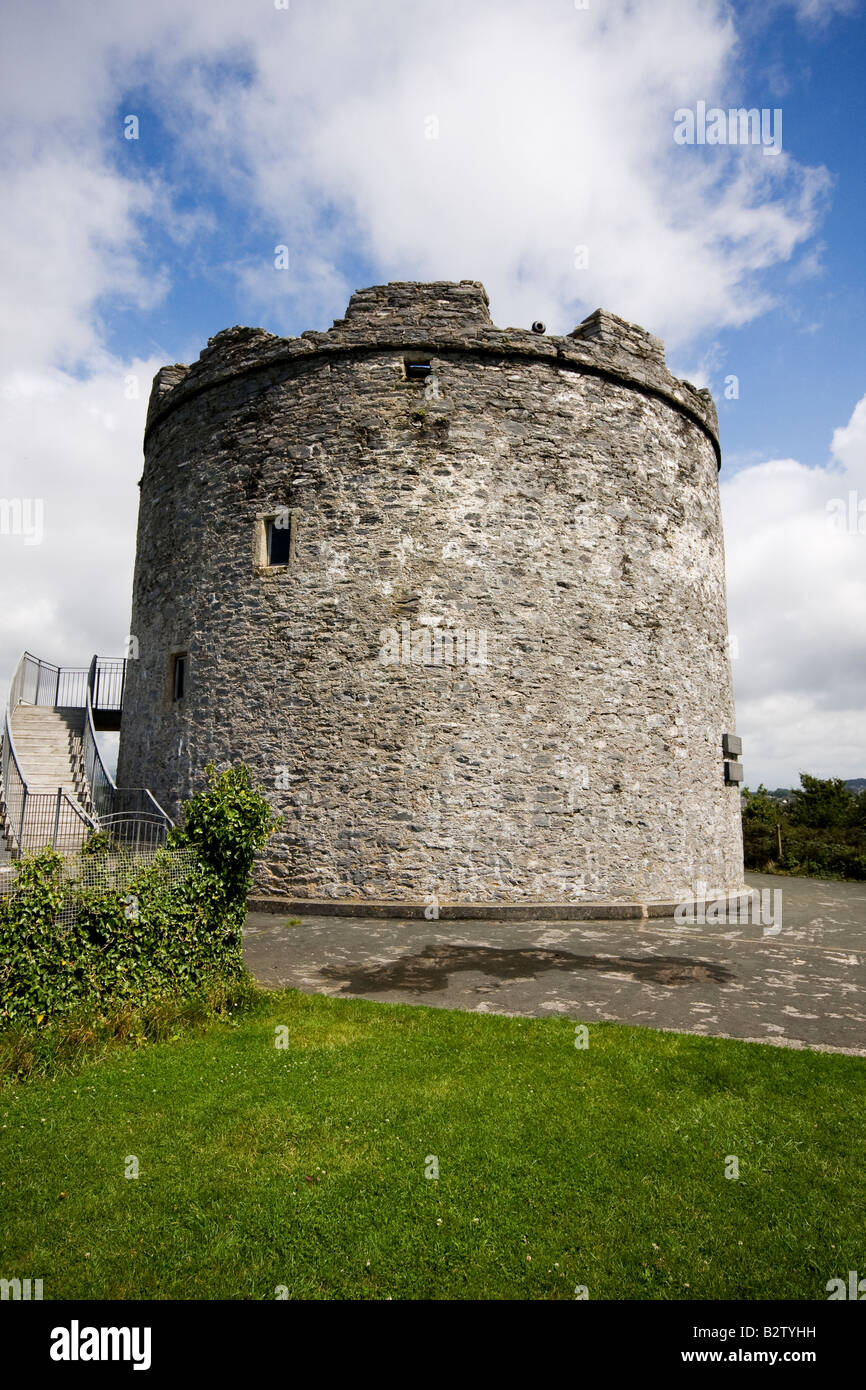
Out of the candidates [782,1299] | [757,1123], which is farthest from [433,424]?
[782,1299]

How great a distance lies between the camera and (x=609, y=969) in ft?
25.8

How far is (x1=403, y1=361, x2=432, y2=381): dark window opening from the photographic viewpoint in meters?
12.9

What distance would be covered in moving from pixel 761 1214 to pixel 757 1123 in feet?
2.84

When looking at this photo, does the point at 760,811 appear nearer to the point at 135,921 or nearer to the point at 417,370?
the point at 417,370

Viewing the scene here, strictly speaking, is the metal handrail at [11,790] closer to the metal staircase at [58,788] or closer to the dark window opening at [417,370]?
the metal staircase at [58,788]

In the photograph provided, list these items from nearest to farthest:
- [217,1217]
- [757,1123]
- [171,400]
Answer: [217,1217] → [757,1123] → [171,400]

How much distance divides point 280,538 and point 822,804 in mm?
24070

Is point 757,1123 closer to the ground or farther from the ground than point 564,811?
closer to the ground

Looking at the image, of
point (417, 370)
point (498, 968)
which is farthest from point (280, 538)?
point (498, 968)

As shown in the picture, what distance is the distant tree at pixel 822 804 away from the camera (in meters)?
27.2

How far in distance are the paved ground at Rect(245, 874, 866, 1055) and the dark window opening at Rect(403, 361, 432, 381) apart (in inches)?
361

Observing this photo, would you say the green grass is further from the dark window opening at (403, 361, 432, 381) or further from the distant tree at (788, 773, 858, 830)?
the distant tree at (788, 773, 858, 830)
